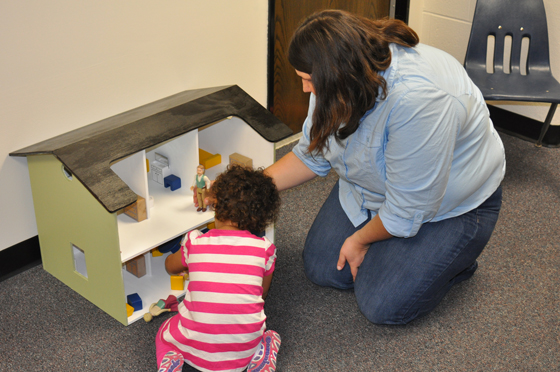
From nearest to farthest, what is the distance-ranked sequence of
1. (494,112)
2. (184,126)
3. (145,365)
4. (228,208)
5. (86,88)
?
(228,208), (145,365), (184,126), (86,88), (494,112)

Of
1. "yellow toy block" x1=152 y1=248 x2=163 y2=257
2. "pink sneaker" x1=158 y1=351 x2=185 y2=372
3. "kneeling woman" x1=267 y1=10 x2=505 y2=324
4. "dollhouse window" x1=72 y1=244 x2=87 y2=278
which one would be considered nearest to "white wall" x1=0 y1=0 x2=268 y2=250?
"dollhouse window" x1=72 y1=244 x2=87 y2=278

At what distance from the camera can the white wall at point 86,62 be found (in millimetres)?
1611

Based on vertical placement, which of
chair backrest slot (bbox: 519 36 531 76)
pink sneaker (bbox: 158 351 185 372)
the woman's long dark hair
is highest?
the woman's long dark hair

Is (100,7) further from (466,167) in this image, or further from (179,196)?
(466,167)

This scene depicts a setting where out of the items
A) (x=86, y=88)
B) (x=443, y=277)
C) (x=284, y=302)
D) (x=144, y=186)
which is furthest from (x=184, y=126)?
(x=443, y=277)

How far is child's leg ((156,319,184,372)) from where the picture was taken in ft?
4.65

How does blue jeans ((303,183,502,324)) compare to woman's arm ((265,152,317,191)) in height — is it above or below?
below

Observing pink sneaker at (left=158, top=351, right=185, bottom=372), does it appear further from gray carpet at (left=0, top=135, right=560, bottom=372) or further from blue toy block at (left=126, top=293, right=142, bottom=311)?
blue toy block at (left=126, top=293, right=142, bottom=311)

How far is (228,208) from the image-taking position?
1.41 metres

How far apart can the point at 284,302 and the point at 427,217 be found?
0.56m

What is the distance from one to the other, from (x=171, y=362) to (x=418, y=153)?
81 cm

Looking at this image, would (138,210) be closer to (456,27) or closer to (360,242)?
(360,242)

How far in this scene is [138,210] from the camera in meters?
1.69

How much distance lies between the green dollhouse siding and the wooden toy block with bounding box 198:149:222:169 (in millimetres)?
514
